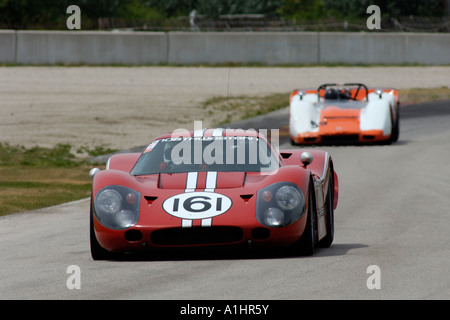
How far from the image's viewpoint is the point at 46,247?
351 inches

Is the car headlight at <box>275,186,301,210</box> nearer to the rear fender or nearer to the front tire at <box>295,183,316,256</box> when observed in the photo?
the front tire at <box>295,183,316,256</box>

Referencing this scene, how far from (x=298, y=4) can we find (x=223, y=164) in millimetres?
53264

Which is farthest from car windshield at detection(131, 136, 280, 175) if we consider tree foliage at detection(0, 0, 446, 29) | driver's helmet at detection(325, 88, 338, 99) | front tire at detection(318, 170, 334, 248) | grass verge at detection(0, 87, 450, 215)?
tree foliage at detection(0, 0, 446, 29)

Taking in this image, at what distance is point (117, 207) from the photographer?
24.9 feet

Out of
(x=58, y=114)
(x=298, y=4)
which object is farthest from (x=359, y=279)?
(x=298, y=4)

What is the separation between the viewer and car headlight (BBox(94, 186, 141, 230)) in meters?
7.54

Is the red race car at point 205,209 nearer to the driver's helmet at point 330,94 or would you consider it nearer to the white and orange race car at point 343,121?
the white and orange race car at point 343,121

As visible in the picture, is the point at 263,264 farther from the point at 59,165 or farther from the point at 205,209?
the point at 59,165

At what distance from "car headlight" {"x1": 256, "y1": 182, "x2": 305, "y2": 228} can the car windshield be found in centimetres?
71

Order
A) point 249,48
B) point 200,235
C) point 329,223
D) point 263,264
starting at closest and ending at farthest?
point 263,264
point 200,235
point 329,223
point 249,48

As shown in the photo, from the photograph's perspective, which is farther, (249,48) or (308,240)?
(249,48)

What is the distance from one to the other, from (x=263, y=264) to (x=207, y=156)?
4.95 feet

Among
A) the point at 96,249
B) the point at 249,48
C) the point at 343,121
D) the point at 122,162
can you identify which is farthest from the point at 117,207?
the point at 249,48

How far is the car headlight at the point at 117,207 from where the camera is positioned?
7543 millimetres
